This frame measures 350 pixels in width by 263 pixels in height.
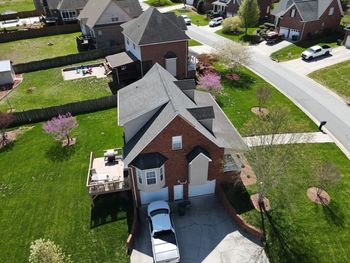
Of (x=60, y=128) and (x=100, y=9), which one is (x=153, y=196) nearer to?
(x=60, y=128)

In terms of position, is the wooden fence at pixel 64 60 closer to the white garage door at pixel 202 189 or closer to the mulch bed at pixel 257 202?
the white garage door at pixel 202 189

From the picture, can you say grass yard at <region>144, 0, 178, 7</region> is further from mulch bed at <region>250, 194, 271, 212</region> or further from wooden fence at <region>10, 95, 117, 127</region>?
mulch bed at <region>250, 194, 271, 212</region>


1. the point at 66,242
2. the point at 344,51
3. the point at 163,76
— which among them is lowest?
the point at 66,242

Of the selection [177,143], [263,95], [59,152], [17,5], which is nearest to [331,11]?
[263,95]

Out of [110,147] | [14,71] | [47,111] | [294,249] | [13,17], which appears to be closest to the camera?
[294,249]

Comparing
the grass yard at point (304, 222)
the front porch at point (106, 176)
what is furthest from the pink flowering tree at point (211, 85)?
the front porch at point (106, 176)

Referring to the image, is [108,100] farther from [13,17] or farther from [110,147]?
[13,17]

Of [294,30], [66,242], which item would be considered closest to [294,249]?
[66,242]
